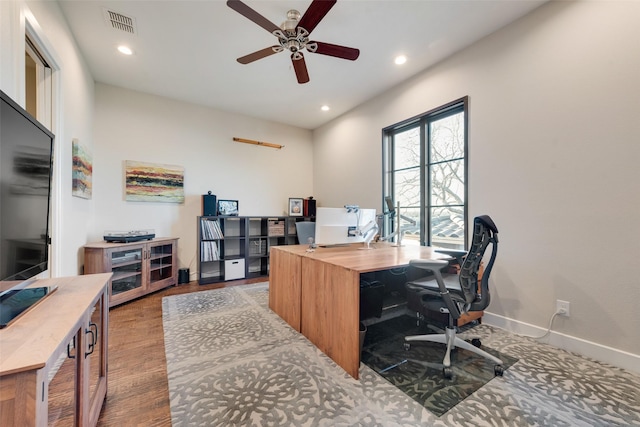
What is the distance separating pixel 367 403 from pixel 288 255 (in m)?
1.30

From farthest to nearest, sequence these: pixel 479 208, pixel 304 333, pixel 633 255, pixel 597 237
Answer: pixel 479 208
pixel 304 333
pixel 597 237
pixel 633 255

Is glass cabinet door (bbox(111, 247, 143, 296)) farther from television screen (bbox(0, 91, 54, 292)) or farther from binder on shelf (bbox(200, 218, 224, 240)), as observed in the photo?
television screen (bbox(0, 91, 54, 292))

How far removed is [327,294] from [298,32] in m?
2.06

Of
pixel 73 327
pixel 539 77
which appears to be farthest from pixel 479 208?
pixel 73 327

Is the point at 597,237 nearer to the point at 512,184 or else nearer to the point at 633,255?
the point at 633,255

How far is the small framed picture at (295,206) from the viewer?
193 inches

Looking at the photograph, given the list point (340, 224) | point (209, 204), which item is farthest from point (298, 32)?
point (209, 204)

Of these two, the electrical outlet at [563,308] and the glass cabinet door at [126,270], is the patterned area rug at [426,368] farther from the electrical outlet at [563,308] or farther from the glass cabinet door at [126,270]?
the glass cabinet door at [126,270]

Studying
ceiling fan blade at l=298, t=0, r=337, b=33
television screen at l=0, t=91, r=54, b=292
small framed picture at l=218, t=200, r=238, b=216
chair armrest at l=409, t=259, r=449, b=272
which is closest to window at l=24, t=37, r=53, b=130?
television screen at l=0, t=91, r=54, b=292

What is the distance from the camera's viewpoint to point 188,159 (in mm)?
4016

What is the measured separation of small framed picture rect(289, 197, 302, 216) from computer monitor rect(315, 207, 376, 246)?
95.9 inches

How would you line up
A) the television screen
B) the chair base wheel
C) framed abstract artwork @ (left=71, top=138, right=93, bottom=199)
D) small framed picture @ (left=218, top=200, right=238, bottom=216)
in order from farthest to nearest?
small framed picture @ (left=218, top=200, right=238, bottom=216)
framed abstract artwork @ (left=71, top=138, right=93, bottom=199)
the chair base wheel
the television screen

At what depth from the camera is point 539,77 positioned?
2166 mm

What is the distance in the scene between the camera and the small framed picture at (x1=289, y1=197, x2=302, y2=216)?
491cm
